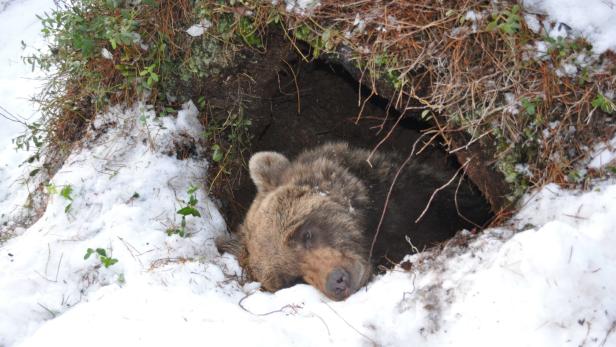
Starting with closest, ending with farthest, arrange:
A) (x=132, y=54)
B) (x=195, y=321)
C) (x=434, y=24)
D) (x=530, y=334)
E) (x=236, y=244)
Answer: (x=530, y=334) → (x=195, y=321) → (x=434, y=24) → (x=236, y=244) → (x=132, y=54)

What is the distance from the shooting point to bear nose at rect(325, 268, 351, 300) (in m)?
3.92

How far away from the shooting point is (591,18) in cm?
364

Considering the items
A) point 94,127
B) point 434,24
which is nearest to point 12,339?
point 94,127

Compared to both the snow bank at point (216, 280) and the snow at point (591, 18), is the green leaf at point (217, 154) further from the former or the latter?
the snow at point (591, 18)

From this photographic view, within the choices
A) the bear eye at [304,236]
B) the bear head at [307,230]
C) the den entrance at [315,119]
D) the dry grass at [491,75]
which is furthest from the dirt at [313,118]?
the bear eye at [304,236]

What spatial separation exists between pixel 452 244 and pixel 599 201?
3.02ft

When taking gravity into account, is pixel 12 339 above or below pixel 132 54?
below

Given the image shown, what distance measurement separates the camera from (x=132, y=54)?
5312 mm

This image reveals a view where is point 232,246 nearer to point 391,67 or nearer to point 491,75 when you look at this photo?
point 391,67

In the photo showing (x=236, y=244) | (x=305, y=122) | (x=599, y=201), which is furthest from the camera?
(x=305, y=122)

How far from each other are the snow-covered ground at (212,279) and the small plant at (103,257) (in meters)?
0.07

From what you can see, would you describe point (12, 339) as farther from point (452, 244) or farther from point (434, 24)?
point (434, 24)

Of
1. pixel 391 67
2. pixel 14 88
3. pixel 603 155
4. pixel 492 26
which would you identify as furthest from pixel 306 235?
pixel 14 88

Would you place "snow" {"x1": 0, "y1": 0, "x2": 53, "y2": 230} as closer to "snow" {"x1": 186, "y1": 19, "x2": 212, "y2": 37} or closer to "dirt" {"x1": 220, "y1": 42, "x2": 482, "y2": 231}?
"snow" {"x1": 186, "y1": 19, "x2": 212, "y2": 37}
